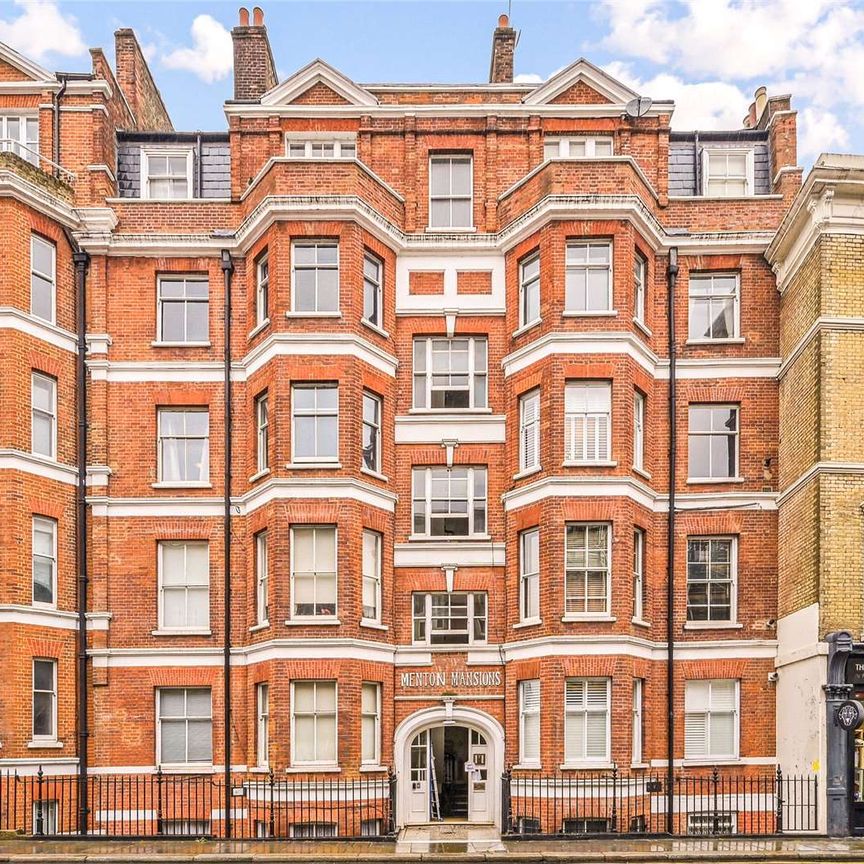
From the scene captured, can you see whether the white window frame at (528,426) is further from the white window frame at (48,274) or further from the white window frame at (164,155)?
the white window frame at (48,274)

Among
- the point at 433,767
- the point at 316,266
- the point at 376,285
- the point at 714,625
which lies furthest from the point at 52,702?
the point at 714,625

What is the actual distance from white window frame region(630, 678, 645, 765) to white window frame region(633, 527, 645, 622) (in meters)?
1.42

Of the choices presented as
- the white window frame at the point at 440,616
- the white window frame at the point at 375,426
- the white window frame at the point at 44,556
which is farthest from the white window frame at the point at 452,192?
the white window frame at the point at 44,556

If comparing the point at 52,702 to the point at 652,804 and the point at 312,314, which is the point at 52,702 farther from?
the point at 652,804

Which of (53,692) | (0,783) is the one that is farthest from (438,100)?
(0,783)

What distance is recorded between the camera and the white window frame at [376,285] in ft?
73.9

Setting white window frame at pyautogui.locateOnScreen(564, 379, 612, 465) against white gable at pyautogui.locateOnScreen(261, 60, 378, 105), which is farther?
white gable at pyautogui.locateOnScreen(261, 60, 378, 105)

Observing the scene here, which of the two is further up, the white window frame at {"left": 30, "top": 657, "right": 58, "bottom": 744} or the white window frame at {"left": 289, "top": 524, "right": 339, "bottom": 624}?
the white window frame at {"left": 289, "top": 524, "right": 339, "bottom": 624}

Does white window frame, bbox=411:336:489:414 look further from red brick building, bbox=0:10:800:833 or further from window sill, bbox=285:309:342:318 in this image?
window sill, bbox=285:309:342:318

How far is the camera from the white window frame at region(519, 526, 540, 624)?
21.6m

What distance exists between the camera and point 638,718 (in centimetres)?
2141

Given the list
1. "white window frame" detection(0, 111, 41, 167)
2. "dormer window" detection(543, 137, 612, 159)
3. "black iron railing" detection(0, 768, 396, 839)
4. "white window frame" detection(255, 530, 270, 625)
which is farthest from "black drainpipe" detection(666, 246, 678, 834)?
"white window frame" detection(0, 111, 41, 167)

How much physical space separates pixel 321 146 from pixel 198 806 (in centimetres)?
1528

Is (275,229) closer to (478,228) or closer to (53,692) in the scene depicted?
(478,228)
